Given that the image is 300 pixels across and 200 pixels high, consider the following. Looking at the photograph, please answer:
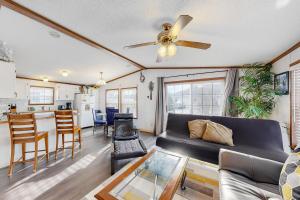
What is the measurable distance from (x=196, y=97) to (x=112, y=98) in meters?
3.82

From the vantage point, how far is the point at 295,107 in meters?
2.27

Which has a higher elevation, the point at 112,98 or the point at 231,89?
the point at 231,89

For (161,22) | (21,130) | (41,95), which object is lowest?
(21,130)

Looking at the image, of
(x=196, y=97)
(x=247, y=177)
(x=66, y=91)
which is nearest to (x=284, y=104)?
(x=196, y=97)

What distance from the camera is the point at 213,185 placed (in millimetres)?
1781

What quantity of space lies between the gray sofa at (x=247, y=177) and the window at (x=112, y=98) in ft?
16.4

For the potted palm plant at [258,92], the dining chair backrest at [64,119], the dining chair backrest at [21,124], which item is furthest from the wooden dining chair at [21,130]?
the potted palm plant at [258,92]

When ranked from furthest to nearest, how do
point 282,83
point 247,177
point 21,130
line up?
point 282,83
point 21,130
point 247,177

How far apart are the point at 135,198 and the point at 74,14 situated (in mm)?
2422

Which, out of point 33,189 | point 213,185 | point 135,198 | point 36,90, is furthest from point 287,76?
point 36,90

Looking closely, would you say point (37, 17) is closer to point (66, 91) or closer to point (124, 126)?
point (124, 126)

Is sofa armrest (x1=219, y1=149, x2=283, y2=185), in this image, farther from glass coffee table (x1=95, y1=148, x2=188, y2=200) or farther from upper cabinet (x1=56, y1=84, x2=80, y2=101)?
upper cabinet (x1=56, y1=84, x2=80, y2=101)

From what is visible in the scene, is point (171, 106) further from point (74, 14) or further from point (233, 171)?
point (74, 14)

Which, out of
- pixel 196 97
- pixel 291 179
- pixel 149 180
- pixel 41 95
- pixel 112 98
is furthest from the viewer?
pixel 112 98
